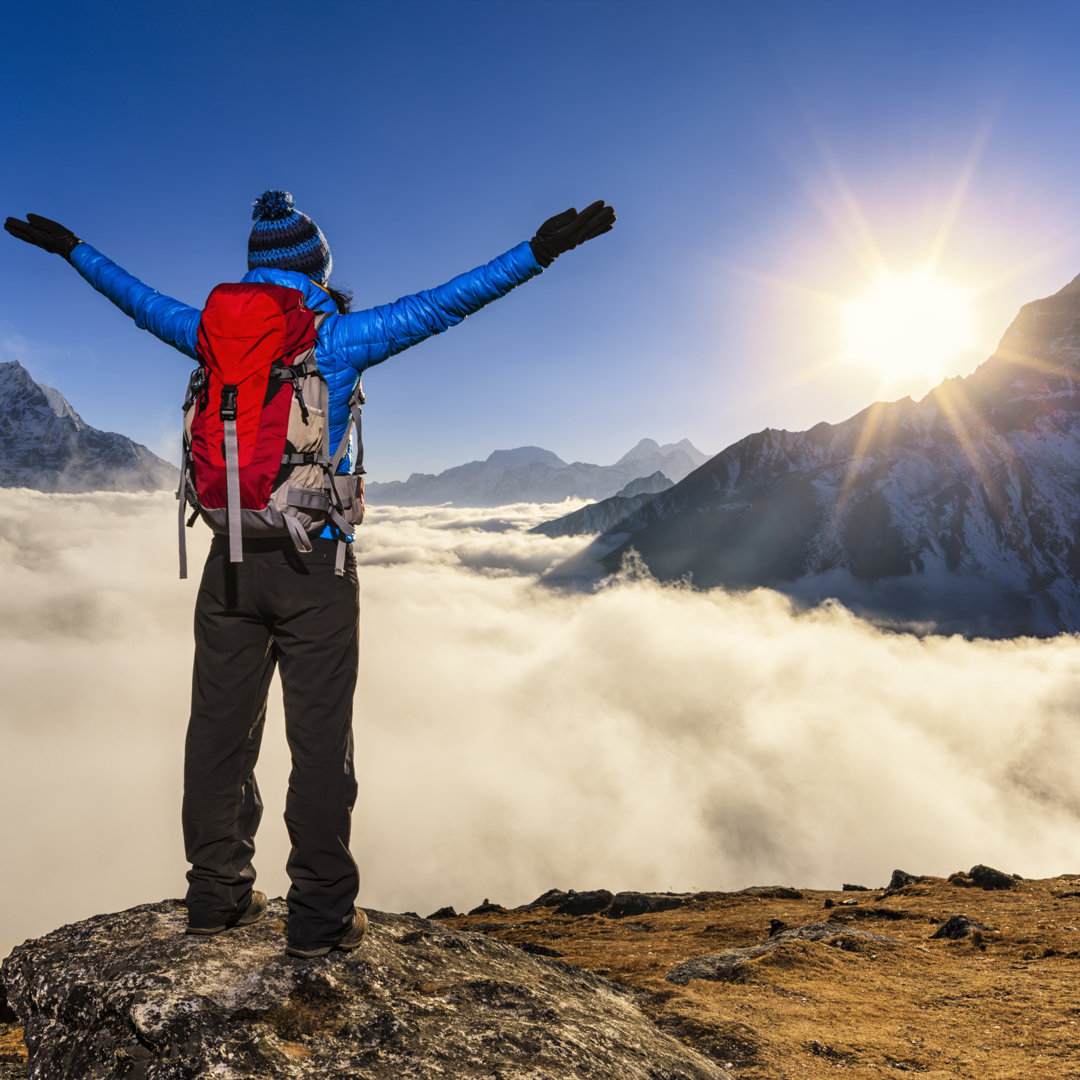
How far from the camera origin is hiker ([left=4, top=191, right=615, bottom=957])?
14.7ft

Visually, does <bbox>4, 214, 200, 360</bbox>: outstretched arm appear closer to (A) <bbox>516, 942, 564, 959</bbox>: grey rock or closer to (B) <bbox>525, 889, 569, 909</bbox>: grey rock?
(A) <bbox>516, 942, 564, 959</bbox>: grey rock

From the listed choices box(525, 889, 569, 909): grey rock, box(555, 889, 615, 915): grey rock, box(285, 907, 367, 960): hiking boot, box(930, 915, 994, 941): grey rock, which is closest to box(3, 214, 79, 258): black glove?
box(285, 907, 367, 960): hiking boot

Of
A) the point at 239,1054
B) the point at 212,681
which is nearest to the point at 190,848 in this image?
the point at 212,681

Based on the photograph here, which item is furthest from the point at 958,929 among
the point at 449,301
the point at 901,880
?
the point at 901,880

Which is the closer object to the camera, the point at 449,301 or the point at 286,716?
the point at 286,716

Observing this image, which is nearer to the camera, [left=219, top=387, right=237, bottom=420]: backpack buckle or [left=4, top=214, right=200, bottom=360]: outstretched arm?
[left=219, top=387, right=237, bottom=420]: backpack buckle

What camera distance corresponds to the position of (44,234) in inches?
215

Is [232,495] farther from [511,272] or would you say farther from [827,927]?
[827,927]

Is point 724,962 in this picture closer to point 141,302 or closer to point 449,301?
point 449,301

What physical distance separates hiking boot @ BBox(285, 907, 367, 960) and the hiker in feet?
0.04

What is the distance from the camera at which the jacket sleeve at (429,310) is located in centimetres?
458

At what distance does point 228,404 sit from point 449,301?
167 cm

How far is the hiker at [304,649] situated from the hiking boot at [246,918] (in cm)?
2

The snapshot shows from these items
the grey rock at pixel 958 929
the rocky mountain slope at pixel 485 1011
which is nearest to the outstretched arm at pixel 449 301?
the rocky mountain slope at pixel 485 1011
